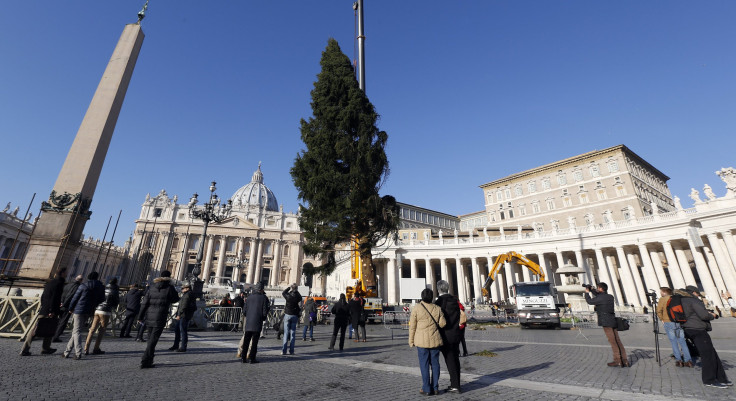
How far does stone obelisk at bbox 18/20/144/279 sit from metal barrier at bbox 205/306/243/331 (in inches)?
223

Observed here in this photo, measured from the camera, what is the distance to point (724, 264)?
2478 centimetres

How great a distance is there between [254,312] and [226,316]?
327 inches

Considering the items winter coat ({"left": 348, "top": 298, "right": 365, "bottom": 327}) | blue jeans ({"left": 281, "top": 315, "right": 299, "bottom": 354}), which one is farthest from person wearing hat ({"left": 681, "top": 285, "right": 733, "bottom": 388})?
blue jeans ({"left": 281, "top": 315, "right": 299, "bottom": 354})

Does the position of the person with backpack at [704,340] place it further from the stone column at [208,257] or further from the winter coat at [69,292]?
the stone column at [208,257]

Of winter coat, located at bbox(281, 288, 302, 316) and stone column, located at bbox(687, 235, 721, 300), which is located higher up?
stone column, located at bbox(687, 235, 721, 300)

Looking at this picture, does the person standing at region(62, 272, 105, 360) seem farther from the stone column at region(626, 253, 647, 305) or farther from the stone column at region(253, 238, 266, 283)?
the stone column at region(253, 238, 266, 283)

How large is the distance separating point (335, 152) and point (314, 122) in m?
2.71

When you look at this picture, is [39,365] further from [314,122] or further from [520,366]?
[314,122]

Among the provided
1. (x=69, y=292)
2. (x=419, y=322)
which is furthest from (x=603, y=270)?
(x=69, y=292)

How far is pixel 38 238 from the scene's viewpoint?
9.44 m

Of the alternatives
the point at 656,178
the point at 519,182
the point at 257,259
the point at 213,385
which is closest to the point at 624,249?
the point at 519,182

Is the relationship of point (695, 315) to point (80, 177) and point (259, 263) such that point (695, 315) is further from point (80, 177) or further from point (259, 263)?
point (259, 263)

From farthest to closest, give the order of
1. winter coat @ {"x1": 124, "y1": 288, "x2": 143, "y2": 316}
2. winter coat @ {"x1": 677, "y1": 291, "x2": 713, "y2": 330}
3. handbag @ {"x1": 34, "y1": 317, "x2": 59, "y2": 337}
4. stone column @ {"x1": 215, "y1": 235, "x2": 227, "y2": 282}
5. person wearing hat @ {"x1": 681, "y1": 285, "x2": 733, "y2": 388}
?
1. stone column @ {"x1": 215, "y1": 235, "x2": 227, "y2": 282}
2. winter coat @ {"x1": 124, "y1": 288, "x2": 143, "y2": 316}
3. handbag @ {"x1": 34, "y1": 317, "x2": 59, "y2": 337}
4. winter coat @ {"x1": 677, "y1": 291, "x2": 713, "y2": 330}
5. person wearing hat @ {"x1": 681, "y1": 285, "x2": 733, "y2": 388}

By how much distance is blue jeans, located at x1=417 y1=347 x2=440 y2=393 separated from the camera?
4.55 metres
